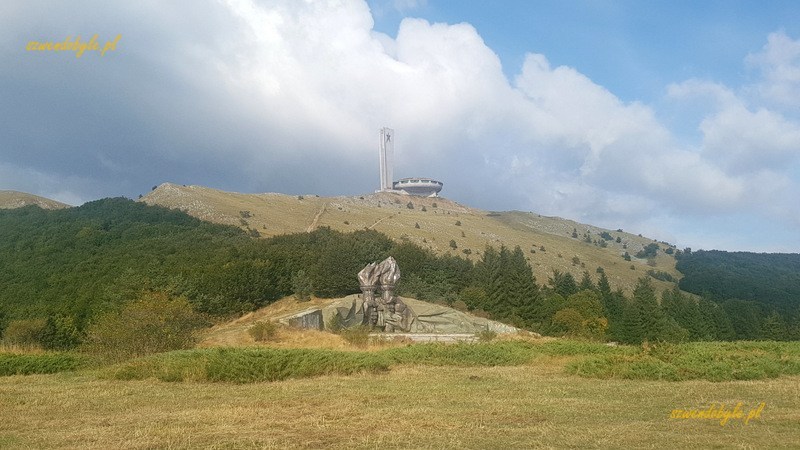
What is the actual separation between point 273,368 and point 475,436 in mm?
7726

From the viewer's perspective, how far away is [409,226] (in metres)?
111

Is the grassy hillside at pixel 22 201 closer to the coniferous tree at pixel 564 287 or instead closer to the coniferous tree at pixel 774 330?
the coniferous tree at pixel 564 287

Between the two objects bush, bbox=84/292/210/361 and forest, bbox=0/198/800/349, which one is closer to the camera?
bush, bbox=84/292/210/361

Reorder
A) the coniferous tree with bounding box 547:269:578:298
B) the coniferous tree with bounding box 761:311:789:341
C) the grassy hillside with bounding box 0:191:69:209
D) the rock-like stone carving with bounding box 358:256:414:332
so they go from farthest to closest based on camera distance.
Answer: the grassy hillside with bounding box 0:191:69:209
the coniferous tree with bounding box 547:269:578:298
the coniferous tree with bounding box 761:311:789:341
the rock-like stone carving with bounding box 358:256:414:332

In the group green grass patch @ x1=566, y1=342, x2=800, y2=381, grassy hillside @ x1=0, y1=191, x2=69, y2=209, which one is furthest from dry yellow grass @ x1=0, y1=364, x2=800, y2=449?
grassy hillside @ x1=0, y1=191, x2=69, y2=209

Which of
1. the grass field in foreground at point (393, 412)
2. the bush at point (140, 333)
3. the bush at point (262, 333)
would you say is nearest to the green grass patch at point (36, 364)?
the grass field in foreground at point (393, 412)

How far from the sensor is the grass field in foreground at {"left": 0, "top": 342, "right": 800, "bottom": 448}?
823cm

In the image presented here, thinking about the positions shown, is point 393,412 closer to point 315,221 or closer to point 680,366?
point 680,366

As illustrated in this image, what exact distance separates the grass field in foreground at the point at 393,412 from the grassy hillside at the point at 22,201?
107m

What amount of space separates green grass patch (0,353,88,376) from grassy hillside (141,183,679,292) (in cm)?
7186

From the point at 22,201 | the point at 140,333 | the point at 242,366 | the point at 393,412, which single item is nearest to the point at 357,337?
the point at 140,333

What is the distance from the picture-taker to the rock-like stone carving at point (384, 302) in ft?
127

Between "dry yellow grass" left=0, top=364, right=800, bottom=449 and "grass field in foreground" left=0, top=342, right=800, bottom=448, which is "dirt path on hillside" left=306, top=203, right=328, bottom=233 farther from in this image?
"dry yellow grass" left=0, top=364, right=800, bottom=449

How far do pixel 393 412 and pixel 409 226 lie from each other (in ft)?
330
